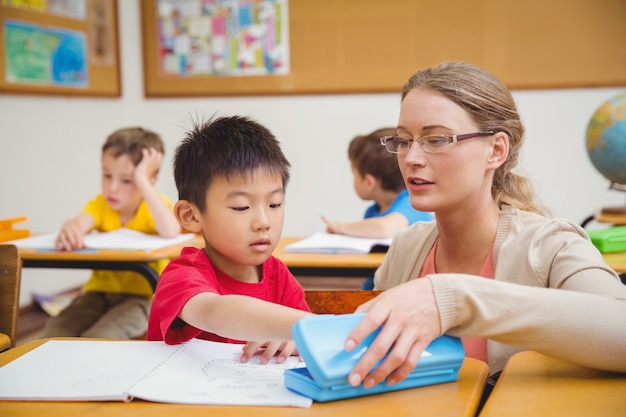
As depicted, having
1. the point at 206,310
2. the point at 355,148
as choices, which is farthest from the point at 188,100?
the point at 206,310

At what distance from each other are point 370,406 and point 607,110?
2304mm

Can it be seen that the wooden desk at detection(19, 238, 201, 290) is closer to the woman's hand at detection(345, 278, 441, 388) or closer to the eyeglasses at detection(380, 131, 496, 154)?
the eyeglasses at detection(380, 131, 496, 154)

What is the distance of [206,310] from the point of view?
1.20 metres

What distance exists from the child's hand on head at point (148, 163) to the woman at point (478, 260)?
1624 mm

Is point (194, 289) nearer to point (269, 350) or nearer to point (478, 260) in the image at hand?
point (269, 350)

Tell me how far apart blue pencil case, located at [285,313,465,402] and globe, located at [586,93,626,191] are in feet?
6.85

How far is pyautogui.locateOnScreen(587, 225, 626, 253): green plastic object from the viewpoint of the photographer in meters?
2.48

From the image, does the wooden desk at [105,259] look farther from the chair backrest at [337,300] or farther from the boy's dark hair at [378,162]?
the chair backrest at [337,300]

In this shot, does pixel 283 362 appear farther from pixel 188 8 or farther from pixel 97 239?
pixel 188 8

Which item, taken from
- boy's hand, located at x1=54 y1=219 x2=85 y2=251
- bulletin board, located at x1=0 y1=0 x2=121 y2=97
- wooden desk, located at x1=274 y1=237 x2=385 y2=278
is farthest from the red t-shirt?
bulletin board, located at x1=0 y1=0 x2=121 y2=97

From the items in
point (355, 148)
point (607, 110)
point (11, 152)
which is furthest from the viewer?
point (11, 152)

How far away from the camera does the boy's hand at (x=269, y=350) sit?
117 centimetres

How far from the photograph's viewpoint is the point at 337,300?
5.06ft

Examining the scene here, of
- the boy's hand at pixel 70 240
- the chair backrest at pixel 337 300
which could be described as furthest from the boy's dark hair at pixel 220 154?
the boy's hand at pixel 70 240
